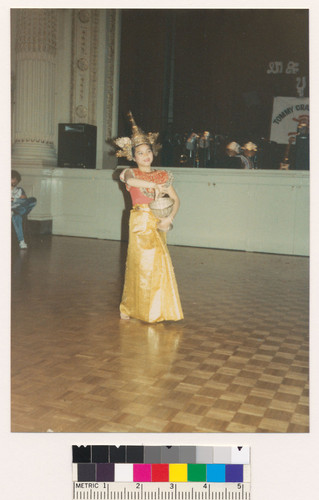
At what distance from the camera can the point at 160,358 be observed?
2.90 m

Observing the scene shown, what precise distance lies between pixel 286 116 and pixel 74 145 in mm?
3775

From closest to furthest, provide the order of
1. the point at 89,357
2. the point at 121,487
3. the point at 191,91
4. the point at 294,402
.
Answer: the point at 121,487 → the point at 294,402 → the point at 89,357 → the point at 191,91

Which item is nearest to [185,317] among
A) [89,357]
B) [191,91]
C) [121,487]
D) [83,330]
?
[83,330]

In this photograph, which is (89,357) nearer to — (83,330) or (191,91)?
(83,330)

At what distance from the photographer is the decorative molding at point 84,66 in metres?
8.86

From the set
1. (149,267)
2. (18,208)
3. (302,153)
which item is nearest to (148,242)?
(149,267)

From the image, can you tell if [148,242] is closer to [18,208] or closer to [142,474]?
[142,474]

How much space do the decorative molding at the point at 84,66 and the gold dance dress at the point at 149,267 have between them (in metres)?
5.94

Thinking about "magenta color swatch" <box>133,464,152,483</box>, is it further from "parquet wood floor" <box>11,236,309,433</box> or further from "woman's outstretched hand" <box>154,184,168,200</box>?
"woman's outstretched hand" <box>154,184,168,200</box>

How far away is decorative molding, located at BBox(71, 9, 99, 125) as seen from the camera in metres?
8.86

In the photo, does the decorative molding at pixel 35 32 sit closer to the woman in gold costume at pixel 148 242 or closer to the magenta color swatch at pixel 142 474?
the woman in gold costume at pixel 148 242

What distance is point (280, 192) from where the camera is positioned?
7.13m
